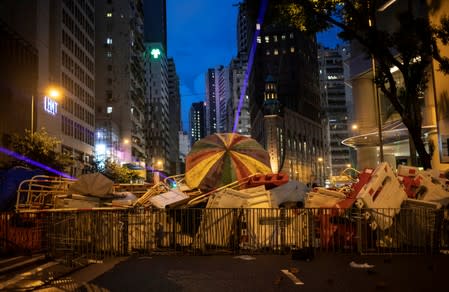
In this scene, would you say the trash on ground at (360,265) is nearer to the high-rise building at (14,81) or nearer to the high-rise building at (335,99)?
the high-rise building at (14,81)

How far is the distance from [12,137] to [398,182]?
37.0 meters

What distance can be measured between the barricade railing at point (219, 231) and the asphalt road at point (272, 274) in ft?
1.76

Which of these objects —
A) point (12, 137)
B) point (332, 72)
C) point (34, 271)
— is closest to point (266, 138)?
point (332, 72)

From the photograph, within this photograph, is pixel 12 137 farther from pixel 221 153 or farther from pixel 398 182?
pixel 398 182

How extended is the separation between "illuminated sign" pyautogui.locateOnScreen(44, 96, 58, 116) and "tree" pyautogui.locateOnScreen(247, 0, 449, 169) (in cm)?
4409

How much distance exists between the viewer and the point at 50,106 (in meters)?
56.3

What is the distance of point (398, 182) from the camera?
11.7 m

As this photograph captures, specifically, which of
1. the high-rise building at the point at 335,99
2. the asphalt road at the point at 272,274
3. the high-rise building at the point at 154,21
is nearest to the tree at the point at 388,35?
the asphalt road at the point at 272,274

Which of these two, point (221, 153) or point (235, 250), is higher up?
point (221, 153)

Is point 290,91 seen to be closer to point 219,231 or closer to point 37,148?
point 37,148

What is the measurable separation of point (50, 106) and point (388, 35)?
158ft

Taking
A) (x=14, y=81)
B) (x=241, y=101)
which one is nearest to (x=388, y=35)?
(x=14, y=81)

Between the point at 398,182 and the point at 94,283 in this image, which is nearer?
the point at 94,283

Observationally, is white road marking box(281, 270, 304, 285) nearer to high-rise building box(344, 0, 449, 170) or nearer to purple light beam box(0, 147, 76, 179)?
high-rise building box(344, 0, 449, 170)
